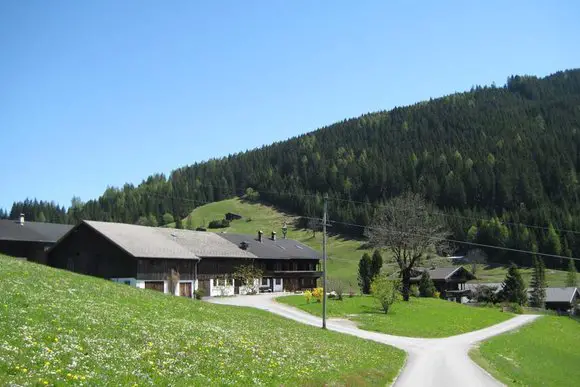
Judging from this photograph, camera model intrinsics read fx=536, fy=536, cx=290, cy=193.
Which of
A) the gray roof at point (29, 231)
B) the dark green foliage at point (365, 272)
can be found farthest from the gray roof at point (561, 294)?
the gray roof at point (29, 231)

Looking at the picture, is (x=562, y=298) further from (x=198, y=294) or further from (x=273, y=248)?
(x=198, y=294)

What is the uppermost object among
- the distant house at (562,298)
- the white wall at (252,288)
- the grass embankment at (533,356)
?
the white wall at (252,288)

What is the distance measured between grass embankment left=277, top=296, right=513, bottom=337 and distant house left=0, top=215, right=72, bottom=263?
37.1 meters

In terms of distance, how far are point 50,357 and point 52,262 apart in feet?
199

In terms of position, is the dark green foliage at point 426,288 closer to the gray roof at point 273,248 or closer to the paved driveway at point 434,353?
the gray roof at point 273,248

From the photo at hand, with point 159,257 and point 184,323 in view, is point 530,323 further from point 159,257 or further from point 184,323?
point 184,323

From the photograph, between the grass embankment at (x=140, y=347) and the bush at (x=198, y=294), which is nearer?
the grass embankment at (x=140, y=347)

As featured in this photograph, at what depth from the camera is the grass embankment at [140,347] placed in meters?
14.2

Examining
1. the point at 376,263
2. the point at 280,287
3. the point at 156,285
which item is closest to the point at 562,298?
the point at 376,263

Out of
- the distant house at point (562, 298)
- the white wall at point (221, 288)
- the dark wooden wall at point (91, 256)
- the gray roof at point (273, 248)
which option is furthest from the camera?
the distant house at point (562, 298)

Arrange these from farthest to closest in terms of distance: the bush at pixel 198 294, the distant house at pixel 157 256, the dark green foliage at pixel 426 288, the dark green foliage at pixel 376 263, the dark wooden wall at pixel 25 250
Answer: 1. the dark green foliage at pixel 426 288
2. the dark green foliage at pixel 376 263
3. the dark wooden wall at pixel 25 250
4. the bush at pixel 198 294
5. the distant house at pixel 157 256

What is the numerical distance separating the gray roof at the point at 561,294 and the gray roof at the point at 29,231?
89.6 metres

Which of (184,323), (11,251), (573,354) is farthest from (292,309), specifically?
(11,251)

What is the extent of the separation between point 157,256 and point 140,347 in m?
46.0
